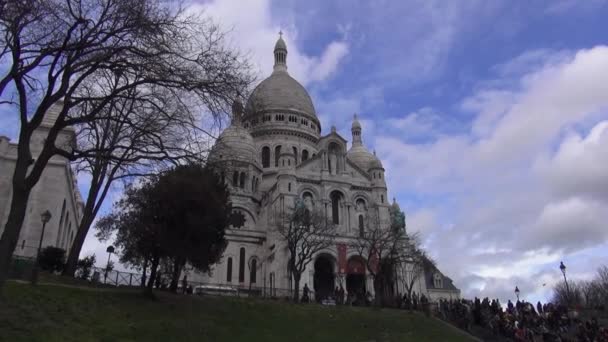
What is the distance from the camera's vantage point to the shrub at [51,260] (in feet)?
91.4

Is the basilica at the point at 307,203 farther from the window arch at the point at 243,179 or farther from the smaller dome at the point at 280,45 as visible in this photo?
the smaller dome at the point at 280,45

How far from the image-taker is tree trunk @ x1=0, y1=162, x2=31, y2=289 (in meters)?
13.5

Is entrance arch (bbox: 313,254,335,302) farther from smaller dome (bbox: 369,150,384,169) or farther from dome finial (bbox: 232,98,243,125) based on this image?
dome finial (bbox: 232,98,243,125)

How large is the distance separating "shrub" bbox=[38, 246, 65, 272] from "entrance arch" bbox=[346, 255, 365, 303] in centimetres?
2683

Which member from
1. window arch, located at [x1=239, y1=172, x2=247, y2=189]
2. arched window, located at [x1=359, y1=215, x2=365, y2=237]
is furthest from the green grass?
window arch, located at [x1=239, y1=172, x2=247, y2=189]

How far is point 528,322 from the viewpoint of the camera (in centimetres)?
3017

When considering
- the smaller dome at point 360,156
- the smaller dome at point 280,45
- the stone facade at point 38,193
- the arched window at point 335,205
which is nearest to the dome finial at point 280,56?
the smaller dome at point 280,45

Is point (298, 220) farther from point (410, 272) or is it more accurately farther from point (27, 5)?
point (27, 5)

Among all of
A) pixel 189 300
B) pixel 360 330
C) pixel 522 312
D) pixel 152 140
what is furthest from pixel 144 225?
pixel 522 312

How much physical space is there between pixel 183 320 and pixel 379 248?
74.5 ft

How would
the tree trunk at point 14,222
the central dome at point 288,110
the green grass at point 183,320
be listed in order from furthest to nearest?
1. the central dome at point 288,110
2. the green grass at point 183,320
3. the tree trunk at point 14,222

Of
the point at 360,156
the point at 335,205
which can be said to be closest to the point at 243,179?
the point at 335,205

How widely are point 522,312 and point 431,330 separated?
7.78 m

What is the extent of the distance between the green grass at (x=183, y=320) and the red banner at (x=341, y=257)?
51.9ft
